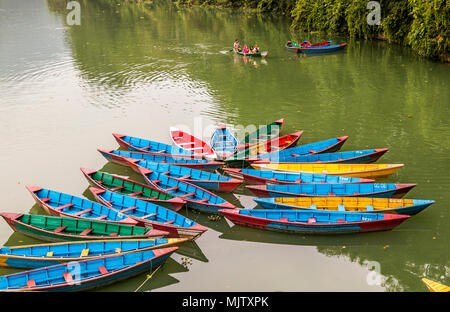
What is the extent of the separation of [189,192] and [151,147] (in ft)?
15.4

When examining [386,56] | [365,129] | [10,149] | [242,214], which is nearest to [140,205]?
[242,214]

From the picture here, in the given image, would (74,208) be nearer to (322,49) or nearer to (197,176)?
(197,176)

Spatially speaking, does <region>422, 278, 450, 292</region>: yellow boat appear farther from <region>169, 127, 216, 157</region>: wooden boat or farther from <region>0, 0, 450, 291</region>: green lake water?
<region>169, 127, 216, 157</region>: wooden boat

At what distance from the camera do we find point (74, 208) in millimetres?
16344

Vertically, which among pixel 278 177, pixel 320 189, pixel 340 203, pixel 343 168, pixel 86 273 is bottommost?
pixel 86 273

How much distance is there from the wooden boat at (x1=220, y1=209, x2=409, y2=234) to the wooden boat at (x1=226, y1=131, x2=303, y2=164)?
3874 mm

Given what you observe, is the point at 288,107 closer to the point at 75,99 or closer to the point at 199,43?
the point at 75,99

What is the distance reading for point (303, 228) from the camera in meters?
15.0

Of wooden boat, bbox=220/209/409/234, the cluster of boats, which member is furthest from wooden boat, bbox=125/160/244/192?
wooden boat, bbox=220/209/409/234

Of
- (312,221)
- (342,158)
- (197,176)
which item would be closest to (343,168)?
(342,158)

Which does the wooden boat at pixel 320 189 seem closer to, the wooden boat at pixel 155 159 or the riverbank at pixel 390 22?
the wooden boat at pixel 155 159

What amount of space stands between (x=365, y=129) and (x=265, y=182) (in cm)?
869

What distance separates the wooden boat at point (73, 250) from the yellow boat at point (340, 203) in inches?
153

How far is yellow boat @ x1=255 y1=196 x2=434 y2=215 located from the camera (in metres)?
15.5
